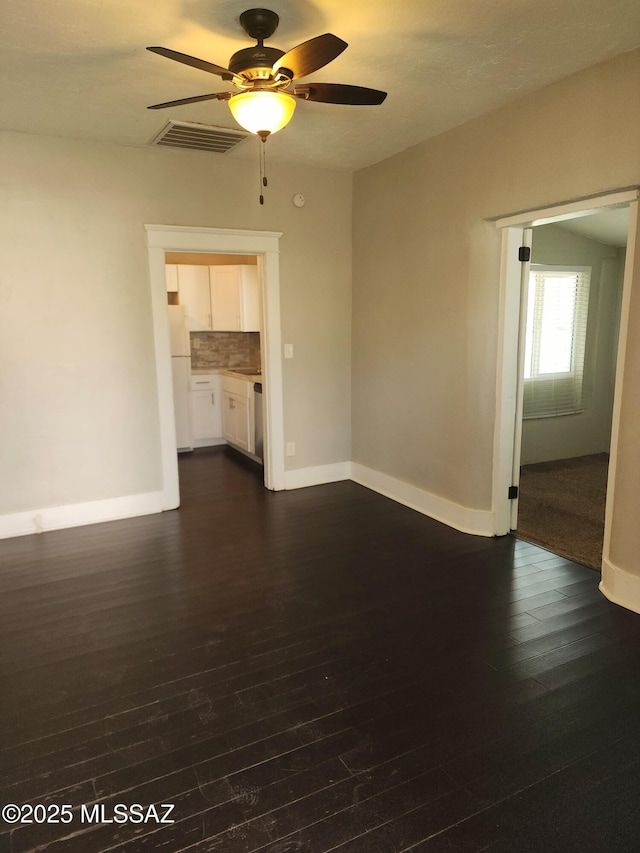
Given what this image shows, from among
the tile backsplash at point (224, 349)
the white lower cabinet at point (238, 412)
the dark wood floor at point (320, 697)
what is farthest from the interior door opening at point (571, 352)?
the tile backsplash at point (224, 349)

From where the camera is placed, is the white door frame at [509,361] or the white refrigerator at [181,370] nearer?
the white door frame at [509,361]

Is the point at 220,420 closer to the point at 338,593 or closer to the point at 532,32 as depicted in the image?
the point at 338,593

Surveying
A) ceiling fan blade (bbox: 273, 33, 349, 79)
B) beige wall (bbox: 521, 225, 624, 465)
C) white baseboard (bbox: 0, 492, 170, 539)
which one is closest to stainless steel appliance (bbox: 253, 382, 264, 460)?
white baseboard (bbox: 0, 492, 170, 539)

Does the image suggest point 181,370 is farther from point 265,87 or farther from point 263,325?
point 265,87

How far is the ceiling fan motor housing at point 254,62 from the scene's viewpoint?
2.25m

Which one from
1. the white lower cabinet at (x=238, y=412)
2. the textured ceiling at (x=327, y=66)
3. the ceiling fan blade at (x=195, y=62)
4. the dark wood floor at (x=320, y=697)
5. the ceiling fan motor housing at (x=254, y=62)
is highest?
the textured ceiling at (x=327, y=66)

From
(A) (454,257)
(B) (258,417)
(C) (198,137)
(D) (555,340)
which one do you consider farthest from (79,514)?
(D) (555,340)

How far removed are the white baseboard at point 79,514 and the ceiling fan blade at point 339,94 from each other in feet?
10.2

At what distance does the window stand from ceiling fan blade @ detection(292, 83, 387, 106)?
337 cm

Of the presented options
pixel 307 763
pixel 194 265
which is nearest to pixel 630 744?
pixel 307 763

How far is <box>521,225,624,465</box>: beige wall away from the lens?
5.43 m

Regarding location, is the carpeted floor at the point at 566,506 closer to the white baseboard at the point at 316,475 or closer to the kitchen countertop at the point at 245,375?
the white baseboard at the point at 316,475

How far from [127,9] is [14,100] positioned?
4.25 ft

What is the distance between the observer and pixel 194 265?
20.9 ft
